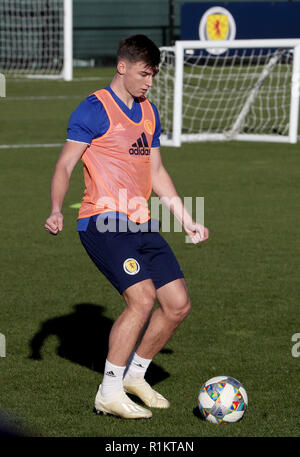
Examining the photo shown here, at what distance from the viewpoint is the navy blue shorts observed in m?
5.05

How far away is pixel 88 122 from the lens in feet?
16.8

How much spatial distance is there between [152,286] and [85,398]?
0.90 meters

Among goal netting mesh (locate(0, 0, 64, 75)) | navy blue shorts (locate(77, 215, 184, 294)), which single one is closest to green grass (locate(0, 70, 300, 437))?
navy blue shorts (locate(77, 215, 184, 294))

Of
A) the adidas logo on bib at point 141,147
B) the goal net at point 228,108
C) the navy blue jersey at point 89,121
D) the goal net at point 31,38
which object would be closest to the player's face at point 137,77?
the navy blue jersey at point 89,121

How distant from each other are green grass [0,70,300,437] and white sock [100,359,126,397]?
17 centimetres

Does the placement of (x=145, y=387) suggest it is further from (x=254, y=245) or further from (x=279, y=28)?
(x=279, y=28)

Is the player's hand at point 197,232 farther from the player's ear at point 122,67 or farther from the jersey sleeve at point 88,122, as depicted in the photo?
the player's ear at point 122,67

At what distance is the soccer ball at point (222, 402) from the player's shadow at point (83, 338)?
77 centimetres

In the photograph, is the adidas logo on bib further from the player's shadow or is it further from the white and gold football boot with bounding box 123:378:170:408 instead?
the player's shadow

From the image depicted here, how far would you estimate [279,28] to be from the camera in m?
39.2

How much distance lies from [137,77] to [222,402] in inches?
73.5

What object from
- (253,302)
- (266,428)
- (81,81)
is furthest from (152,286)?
(81,81)

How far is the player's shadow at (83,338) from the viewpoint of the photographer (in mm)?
6192

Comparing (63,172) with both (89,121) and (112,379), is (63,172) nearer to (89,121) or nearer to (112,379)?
(89,121)
